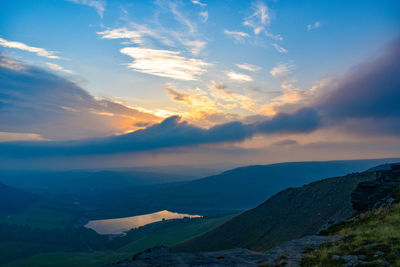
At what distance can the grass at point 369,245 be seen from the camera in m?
21.5

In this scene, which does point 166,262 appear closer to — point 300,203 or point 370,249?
point 370,249

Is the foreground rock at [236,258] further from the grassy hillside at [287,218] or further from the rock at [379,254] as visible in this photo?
the grassy hillside at [287,218]

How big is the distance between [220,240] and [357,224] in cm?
8619

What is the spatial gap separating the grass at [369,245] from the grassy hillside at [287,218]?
53276 mm

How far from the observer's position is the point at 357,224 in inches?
1382

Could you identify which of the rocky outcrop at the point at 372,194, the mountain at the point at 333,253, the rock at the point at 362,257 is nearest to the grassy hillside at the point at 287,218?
the rocky outcrop at the point at 372,194

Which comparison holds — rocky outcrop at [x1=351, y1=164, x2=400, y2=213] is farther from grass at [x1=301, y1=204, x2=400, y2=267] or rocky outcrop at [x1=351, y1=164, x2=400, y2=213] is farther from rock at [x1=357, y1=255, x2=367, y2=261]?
rock at [x1=357, y1=255, x2=367, y2=261]

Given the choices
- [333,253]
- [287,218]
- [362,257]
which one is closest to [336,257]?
[333,253]

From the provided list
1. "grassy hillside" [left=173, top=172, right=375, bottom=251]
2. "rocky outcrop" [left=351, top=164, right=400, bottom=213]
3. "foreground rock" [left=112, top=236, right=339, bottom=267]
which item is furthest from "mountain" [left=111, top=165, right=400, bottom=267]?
"grassy hillside" [left=173, top=172, right=375, bottom=251]

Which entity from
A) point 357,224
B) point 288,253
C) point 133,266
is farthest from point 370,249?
point 133,266

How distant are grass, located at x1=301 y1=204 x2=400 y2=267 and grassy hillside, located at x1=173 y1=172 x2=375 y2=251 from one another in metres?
53.3

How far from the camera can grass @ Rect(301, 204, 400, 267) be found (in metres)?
21.5

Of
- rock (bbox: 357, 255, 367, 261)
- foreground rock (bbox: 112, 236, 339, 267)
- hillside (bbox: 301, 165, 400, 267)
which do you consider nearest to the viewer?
hillside (bbox: 301, 165, 400, 267)

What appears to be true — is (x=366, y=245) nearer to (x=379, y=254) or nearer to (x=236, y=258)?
(x=379, y=254)
